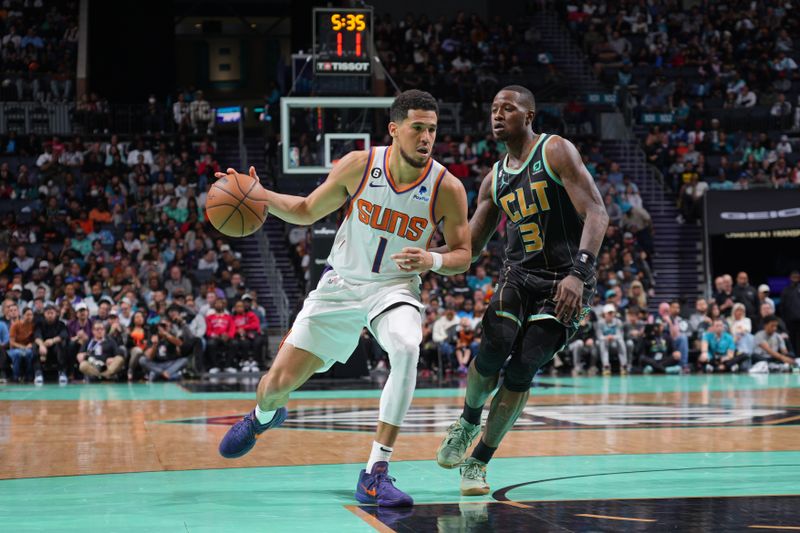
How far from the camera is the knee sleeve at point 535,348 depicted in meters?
5.79

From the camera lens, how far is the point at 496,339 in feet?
19.1

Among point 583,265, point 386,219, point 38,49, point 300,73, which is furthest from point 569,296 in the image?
point 38,49

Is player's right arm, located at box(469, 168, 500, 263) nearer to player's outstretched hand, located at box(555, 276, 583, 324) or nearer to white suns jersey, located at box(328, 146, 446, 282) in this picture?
white suns jersey, located at box(328, 146, 446, 282)

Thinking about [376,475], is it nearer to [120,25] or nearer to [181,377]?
[181,377]

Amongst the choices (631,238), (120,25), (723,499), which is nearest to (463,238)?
(723,499)

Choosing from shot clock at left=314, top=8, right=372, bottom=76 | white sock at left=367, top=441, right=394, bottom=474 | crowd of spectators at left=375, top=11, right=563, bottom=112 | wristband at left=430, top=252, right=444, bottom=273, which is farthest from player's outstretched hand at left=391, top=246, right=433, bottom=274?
crowd of spectators at left=375, top=11, right=563, bottom=112

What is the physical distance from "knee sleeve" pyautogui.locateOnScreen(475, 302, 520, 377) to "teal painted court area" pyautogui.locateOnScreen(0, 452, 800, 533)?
679 mm

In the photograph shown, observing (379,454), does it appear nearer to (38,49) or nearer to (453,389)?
(453,389)

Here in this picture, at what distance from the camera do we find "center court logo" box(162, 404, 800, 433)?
9.35 metres

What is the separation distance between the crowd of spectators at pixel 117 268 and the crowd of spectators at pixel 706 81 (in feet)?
34.2

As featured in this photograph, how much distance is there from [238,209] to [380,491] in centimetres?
174

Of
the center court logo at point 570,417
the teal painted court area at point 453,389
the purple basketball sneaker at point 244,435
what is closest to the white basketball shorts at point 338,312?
the purple basketball sneaker at point 244,435

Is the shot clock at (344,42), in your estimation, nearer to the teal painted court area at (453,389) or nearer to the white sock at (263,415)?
the teal painted court area at (453,389)

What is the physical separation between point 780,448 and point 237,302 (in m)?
11.7
